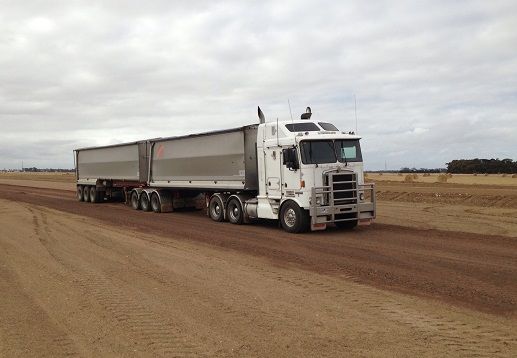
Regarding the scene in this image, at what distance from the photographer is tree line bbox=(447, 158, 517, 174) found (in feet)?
290

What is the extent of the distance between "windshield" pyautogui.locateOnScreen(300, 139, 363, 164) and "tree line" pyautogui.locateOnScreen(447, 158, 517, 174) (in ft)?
256

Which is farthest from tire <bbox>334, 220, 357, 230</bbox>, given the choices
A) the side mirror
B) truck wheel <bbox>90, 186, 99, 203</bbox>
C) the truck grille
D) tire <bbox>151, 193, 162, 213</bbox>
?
truck wheel <bbox>90, 186, 99, 203</bbox>

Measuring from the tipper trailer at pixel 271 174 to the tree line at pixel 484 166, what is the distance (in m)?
Answer: 76.4

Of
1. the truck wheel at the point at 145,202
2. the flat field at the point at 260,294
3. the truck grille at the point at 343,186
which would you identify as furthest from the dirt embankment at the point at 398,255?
the truck wheel at the point at 145,202

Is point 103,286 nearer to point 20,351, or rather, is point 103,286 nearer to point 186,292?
point 186,292

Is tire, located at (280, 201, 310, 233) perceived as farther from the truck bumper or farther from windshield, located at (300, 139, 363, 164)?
windshield, located at (300, 139, 363, 164)

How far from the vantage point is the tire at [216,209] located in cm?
1941

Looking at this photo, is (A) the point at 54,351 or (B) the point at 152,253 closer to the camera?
(A) the point at 54,351

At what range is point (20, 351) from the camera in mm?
5609

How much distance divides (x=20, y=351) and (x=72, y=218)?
15.9 metres

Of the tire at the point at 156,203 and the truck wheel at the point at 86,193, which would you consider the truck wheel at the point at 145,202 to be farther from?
→ the truck wheel at the point at 86,193

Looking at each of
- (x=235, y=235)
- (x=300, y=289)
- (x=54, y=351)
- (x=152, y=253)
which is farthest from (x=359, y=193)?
(x=54, y=351)

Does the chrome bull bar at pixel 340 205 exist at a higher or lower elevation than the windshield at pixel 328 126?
lower

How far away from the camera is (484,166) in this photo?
299 ft
